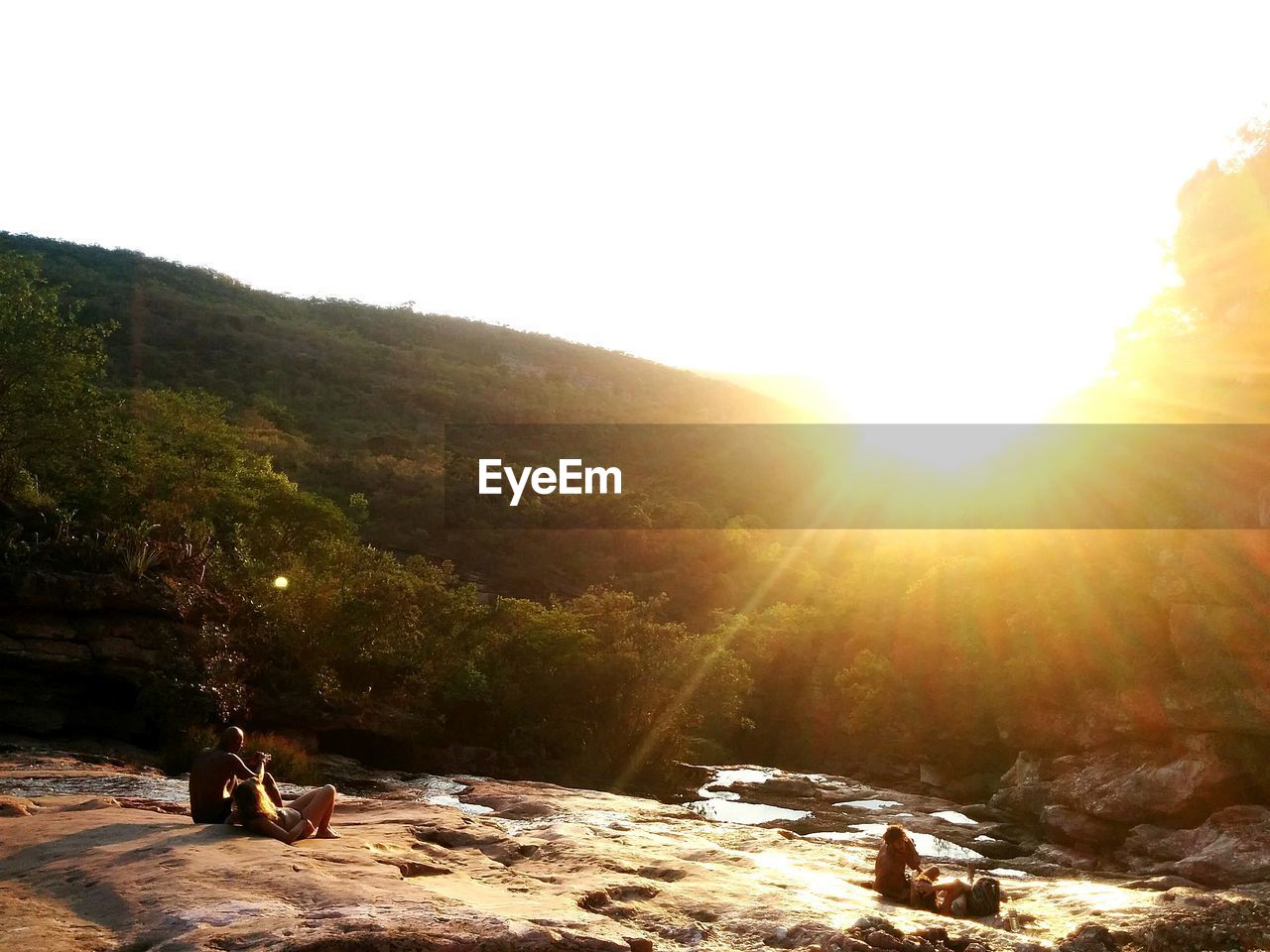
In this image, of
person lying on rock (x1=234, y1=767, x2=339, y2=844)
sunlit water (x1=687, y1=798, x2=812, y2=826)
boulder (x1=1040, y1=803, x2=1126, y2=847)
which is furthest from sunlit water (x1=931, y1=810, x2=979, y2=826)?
person lying on rock (x1=234, y1=767, x2=339, y2=844)

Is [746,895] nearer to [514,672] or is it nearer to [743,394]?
[514,672]

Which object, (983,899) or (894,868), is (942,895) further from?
(894,868)

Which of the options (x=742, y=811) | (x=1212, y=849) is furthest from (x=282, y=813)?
(x=1212, y=849)

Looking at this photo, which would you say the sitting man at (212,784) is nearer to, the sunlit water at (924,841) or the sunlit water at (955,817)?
the sunlit water at (924,841)

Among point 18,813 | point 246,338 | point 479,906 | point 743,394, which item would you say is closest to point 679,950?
point 479,906

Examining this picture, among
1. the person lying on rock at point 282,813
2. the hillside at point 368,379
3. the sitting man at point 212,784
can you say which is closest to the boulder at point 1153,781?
the person lying on rock at point 282,813

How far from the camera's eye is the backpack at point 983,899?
416 inches

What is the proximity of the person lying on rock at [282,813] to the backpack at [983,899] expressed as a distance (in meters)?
6.90

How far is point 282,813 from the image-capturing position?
10.4m

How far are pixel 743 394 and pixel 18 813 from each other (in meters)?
102

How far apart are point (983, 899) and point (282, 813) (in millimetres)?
7443

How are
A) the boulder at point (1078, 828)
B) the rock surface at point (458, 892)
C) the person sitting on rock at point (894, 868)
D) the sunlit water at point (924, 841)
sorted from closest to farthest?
the rock surface at point (458, 892) < the person sitting on rock at point (894, 868) < the sunlit water at point (924, 841) < the boulder at point (1078, 828)

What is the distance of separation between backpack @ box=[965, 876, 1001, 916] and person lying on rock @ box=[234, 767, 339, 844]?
6904 mm

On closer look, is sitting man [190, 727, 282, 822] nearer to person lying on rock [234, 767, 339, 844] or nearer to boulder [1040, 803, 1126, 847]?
person lying on rock [234, 767, 339, 844]
